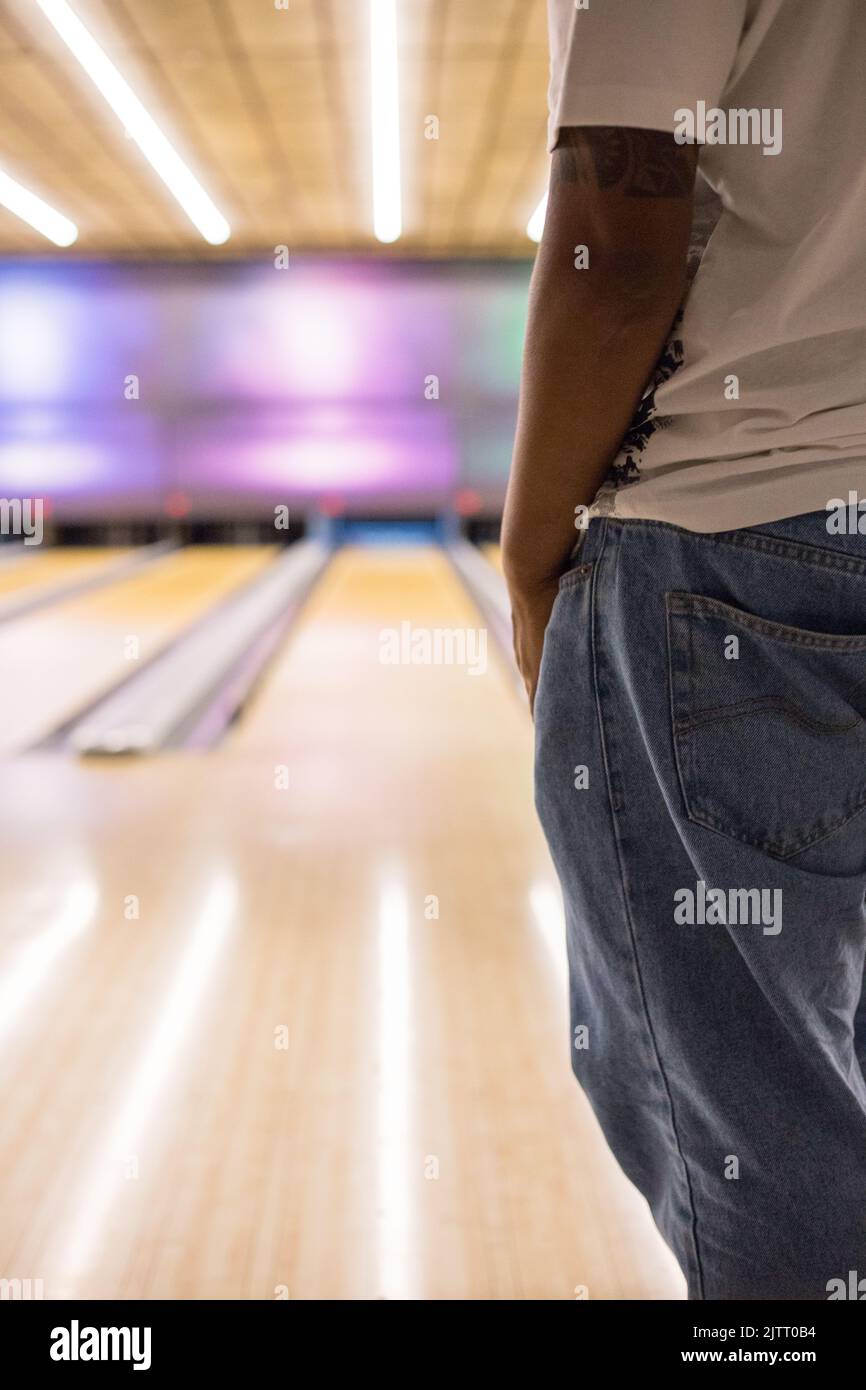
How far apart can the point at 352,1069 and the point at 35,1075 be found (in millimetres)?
423

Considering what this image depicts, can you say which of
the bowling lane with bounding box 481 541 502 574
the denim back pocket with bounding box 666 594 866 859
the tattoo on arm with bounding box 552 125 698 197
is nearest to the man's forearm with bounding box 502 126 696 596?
the tattoo on arm with bounding box 552 125 698 197

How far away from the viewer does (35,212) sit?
6848 millimetres

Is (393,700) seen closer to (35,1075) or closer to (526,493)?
(35,1075)

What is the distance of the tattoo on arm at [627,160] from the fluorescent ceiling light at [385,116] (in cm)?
398

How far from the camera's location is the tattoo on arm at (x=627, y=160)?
1.91 ft

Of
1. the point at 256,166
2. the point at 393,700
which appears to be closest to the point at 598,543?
the point at 393,700

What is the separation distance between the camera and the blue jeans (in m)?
0.63

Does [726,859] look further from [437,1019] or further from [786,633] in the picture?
[437,1019]

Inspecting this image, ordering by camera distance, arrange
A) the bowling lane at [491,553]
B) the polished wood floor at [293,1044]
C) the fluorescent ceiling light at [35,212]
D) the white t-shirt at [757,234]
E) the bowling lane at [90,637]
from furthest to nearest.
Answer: the bowling lane at [491,553] < the fluorescent ceiling light at [35,212] < the bowling lane at [90,637] < the polished wood floor at [293,1044] < the white t-shirt at [757,234]

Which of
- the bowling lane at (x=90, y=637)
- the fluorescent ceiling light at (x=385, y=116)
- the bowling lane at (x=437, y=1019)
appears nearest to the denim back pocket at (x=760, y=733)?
the bowling lane at (x=437, y=1019)

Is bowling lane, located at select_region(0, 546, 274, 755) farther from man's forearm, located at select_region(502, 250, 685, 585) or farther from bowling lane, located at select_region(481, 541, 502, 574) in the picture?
man's forearm, located at select_region(502, 250, 685, 585)

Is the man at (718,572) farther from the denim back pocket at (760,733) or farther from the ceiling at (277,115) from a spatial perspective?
the ceiling at (277,115)

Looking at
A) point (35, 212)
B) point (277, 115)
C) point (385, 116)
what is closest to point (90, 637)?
→ point (277, 115)

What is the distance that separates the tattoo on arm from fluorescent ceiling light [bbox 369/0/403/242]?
398 cm
